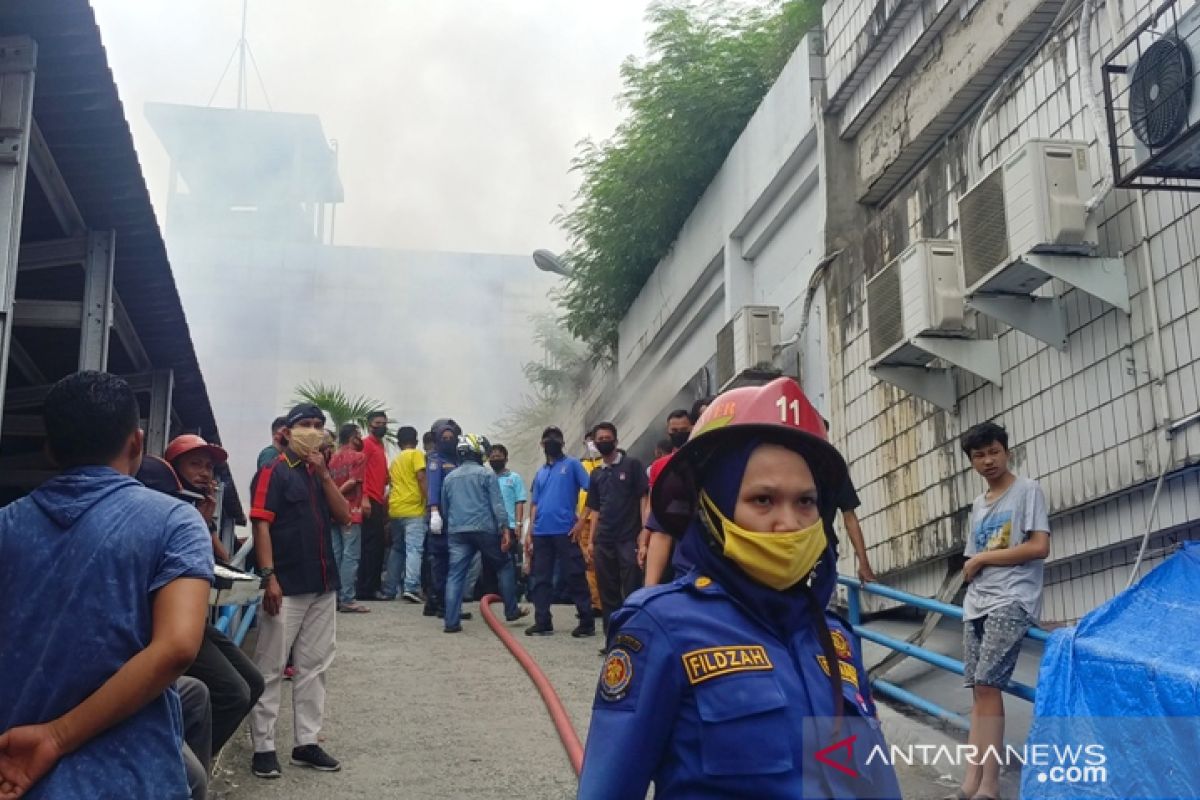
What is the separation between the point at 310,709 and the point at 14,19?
3.58m

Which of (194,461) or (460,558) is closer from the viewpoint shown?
(194,461)

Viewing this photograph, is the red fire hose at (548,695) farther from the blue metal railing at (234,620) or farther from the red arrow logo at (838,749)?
the red arrow logo at (838,749)

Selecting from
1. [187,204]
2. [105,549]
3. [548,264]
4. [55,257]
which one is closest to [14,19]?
[55,257]

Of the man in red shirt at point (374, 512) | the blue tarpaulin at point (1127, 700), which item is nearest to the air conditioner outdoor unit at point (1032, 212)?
the blue tarpaulin at point (1127, 700)

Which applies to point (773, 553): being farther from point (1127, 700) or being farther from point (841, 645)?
point (1127, 700)

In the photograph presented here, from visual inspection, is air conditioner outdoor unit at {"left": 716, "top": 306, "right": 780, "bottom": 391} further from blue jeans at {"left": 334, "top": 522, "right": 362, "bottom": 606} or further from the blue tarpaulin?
the blue tarpaulin

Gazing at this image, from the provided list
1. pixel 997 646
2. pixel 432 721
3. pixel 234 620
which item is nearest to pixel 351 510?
pixel 234 620

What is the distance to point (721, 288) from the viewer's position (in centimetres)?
1436

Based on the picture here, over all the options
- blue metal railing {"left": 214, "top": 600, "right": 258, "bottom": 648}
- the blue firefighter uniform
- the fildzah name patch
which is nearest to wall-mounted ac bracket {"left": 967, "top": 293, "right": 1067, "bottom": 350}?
blue metal railing {"left": 214, "top": 600, "right": 258, "bottom": 648}

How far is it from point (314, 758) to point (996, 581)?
342cm

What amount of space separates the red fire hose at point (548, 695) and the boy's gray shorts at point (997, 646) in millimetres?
1808

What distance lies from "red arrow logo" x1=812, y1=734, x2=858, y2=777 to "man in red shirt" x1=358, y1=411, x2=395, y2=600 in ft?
34.5

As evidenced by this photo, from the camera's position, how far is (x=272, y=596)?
5.97 m

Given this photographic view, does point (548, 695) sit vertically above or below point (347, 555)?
below
